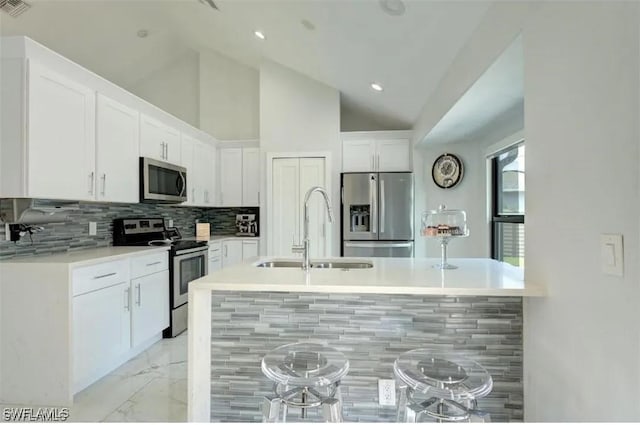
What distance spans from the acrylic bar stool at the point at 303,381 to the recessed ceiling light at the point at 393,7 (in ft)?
7.16

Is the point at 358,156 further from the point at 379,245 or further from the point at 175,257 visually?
the point at 175,257

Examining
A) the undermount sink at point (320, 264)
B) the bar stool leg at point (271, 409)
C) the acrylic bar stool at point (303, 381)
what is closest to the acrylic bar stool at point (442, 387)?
the acrylic bar stool at point (303, 381)

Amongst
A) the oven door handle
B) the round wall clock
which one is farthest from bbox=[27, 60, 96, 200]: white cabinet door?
the round wall clock

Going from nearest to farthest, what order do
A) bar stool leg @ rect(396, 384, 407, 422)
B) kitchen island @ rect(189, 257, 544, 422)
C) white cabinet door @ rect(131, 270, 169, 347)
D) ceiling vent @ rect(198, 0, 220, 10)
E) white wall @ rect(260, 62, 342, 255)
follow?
bar stool leg @ rect(396, 384, 407, 422) < kitchen island @ rect(189, 257, 544, 422) < white cabinet door @ rect(131, 270, 169, 347) < ceiling vent @ rect(198, 0, 220, 10) < white wall @ rect(260, 62, 342, 255)

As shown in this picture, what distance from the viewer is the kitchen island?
5.33 ft

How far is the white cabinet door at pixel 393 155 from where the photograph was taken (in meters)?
4.55

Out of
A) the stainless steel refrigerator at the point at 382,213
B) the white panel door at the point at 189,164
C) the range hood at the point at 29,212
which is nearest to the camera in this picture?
the range hood at the point at 29,212

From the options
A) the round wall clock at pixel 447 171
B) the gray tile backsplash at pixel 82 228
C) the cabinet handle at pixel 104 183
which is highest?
the round wall clock at pixel 447 171

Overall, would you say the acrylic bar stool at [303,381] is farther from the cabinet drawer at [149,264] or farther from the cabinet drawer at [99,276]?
the cabinet drawer at [149,264]

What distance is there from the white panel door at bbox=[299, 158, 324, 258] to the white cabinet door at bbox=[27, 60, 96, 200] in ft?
8.16

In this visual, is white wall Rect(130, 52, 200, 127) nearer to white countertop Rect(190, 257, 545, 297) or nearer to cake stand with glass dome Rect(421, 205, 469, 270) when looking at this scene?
white countertop Rect(190, 257, 545, 297)

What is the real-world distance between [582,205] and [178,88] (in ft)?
18.2

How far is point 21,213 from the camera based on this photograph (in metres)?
2.31

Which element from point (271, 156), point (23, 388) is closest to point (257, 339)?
point (23, 388)
